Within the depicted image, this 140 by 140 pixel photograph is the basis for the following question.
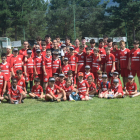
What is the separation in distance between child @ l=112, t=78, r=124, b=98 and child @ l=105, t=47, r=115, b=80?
2.74ft

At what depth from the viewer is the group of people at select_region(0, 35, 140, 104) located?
7.46 metres

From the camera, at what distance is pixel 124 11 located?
25.5 metres

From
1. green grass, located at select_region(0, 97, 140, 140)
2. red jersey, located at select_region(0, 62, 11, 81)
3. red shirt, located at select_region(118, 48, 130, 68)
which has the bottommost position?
green grass, located at select_region(0, 97, 140, 140)

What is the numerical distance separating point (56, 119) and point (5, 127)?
43.4 inches

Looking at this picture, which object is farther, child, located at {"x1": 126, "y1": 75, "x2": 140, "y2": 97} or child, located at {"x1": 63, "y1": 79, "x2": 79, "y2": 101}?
child, located at {"x1": 126, "y1": 75, "x2": 140, "y2": 97}

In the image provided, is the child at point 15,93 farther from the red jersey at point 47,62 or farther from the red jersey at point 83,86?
the red jersey at point 83,86

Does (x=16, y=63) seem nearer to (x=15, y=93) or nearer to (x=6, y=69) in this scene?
(x=6, y=69)

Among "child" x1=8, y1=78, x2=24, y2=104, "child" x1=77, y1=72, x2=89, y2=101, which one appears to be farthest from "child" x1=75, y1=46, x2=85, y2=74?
"child" x1=8, y1=78, x2=24, y2=104

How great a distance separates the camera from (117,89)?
24.8 ft

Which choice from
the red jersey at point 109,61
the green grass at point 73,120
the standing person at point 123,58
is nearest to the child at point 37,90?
the green grass at point 73,120

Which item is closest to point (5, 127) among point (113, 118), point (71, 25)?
point (113, 118)

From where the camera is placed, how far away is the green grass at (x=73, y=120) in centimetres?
433

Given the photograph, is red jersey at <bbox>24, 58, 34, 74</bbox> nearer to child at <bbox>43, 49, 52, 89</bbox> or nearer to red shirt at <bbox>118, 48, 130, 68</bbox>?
child at <bbox>43, 49, 52, 89</bbox>

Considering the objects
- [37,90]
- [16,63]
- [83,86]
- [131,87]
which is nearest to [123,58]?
[131,87]
